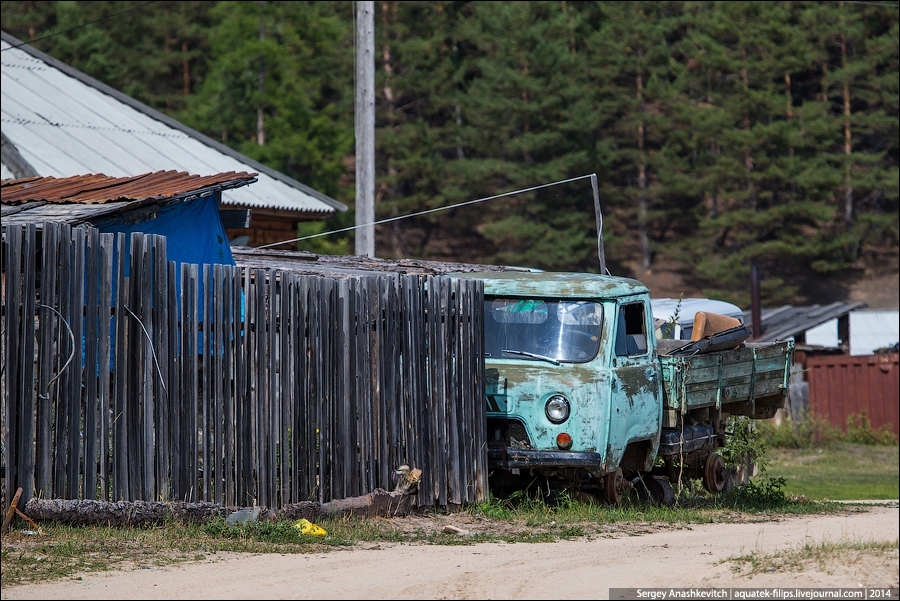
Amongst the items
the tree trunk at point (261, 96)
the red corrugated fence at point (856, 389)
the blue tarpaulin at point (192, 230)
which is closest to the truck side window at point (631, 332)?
the blue tarpaulin at point (192, 230)

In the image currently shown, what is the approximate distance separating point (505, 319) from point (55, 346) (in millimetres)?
4736

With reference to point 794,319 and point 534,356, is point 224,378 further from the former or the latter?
point 794,319

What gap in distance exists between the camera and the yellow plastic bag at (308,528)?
28.0 feet

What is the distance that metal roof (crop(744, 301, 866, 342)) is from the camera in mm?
34506

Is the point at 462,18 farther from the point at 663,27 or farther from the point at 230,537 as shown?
the point at 230,537

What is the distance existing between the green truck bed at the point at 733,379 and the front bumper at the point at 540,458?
1.67 meters

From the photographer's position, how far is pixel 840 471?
24.3m

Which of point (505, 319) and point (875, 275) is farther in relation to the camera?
point (875, 275)

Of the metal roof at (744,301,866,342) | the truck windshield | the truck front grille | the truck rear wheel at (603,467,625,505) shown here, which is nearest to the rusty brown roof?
the truck windshield

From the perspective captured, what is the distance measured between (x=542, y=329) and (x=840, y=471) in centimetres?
1561

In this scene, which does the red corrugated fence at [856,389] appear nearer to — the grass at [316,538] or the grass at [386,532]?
the grass at [386,532]

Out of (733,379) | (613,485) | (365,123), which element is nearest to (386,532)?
(613,485)

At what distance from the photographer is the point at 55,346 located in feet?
25.6

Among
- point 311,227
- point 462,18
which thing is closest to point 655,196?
point 462,18
